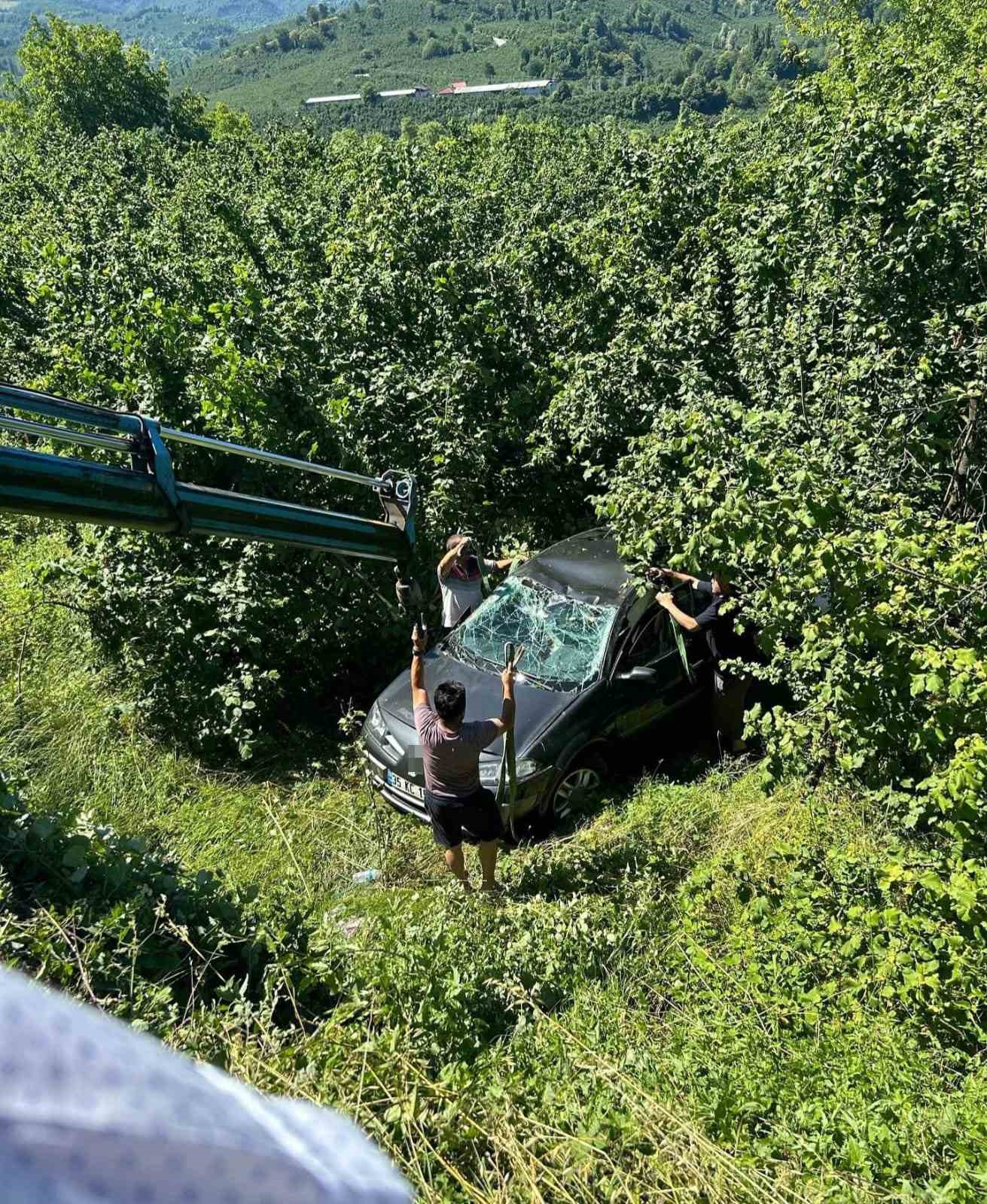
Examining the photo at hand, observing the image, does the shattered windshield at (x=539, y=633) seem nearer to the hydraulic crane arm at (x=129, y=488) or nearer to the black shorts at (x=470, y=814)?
the black shorts at (x=470, y=814)

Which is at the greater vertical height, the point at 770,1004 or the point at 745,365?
the point at 745,365

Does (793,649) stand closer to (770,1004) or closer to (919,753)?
(919,753)

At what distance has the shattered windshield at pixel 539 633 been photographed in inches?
265

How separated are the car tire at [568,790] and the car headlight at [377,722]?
4.45 ft

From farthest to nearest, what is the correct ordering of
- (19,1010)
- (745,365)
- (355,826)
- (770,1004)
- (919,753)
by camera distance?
(745,365) → (355,826) → (919,753) → (770,1004) → (19,1010)

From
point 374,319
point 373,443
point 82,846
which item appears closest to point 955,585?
point 82,846

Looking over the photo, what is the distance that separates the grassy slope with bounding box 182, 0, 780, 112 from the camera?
454 ft

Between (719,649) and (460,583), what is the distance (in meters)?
2.35

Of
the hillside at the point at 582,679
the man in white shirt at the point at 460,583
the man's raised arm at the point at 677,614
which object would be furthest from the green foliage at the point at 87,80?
the man's raised arm at the point at 677,614

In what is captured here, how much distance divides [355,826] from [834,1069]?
3979 millimetres

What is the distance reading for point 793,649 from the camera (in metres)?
4.98

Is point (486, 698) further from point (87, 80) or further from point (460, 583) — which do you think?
point (87, 80)

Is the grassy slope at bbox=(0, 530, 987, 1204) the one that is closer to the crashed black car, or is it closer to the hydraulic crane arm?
the crashed black car

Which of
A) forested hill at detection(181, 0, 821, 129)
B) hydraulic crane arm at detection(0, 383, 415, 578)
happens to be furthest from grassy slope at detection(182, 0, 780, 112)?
hydraulic crane arm at detection(0, 383, 415, 578)
